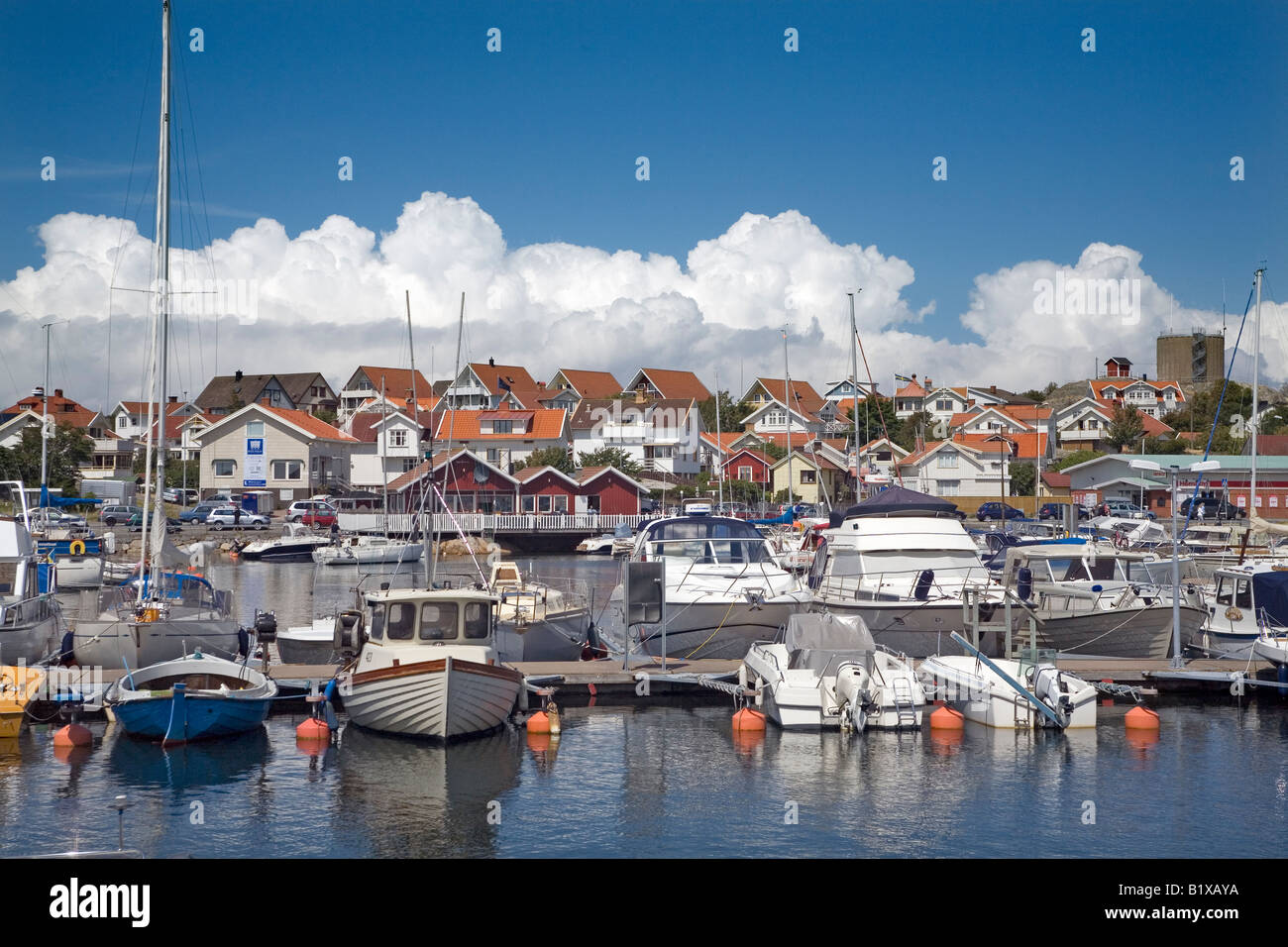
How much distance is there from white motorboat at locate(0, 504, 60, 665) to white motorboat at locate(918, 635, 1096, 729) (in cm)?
1811

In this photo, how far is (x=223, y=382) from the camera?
472ft

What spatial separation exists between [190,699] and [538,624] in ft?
29.9

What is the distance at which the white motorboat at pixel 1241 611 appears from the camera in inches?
1067

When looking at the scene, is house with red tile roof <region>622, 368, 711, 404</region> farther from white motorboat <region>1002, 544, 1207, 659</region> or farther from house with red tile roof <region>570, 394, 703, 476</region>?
white motorboat <region>1002, 544, 1207, 659</region>

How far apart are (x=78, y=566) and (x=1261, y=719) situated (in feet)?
148

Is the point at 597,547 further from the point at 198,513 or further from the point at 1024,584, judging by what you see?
the point at 1024,584

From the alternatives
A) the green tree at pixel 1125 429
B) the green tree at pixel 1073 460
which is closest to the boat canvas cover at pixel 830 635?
the green tree at pixel 1073 460

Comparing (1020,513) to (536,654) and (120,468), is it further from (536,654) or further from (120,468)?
(120,468)

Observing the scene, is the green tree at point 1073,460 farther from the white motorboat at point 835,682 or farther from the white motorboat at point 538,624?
the white motorboat at point 835,682

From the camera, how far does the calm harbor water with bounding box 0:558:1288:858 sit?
630 inches

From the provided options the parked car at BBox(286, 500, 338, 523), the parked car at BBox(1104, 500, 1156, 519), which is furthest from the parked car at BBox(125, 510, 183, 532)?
the parked car at BBox(1104, 500, 1156, 519)
